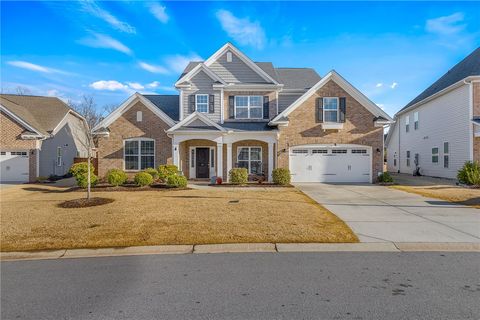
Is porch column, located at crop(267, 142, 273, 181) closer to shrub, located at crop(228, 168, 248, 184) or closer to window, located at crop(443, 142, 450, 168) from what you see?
shrub, located at crop(228, 168, 248, 184)

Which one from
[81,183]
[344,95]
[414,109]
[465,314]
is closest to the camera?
[465,314]

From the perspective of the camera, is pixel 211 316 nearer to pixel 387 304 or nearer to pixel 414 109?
pixel 387 304

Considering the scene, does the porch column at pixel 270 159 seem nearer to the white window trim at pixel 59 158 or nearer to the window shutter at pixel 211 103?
the window shutter at pixel 211 103

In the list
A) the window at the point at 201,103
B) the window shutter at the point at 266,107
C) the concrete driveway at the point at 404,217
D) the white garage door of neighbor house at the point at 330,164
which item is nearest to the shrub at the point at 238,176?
the white garage door of neighbor house at the point at 330,164

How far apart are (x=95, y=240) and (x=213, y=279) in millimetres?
3286

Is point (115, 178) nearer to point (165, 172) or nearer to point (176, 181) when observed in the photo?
point (165, 172)

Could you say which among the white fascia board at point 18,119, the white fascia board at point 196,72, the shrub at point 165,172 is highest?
the white fascia board at point 196,72

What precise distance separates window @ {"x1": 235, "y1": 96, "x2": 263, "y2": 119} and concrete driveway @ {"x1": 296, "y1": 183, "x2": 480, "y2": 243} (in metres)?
8.92

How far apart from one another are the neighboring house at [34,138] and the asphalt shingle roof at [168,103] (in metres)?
5.23

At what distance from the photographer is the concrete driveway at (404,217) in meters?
6.58

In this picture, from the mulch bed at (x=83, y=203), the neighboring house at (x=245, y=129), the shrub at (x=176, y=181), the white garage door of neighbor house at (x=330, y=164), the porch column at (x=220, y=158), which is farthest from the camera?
the white garage door of neighbor house at (x=330, y=164)

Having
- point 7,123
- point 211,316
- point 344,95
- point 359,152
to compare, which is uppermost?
point 344,95

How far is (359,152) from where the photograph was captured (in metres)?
18.5

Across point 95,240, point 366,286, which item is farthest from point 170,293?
point 95,240
